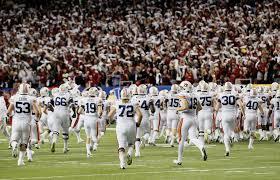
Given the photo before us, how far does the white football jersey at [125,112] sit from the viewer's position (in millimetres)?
20391

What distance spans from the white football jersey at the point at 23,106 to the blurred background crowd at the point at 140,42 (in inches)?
628

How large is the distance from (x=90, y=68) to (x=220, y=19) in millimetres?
7535

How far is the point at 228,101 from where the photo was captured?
25.7 metres

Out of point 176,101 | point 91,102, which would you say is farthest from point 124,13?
point 91,102

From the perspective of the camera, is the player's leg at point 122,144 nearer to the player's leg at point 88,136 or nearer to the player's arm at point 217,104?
the player's leg at point 88,136

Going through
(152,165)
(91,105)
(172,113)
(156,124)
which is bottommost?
(152,165)

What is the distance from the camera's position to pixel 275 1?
151ft

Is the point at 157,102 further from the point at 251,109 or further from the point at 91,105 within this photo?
the point at 91,105

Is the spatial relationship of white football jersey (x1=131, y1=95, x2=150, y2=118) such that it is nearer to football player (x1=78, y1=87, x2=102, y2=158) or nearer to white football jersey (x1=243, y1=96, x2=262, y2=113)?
football player (x1=78, y1=87, x2=102, y2=158)

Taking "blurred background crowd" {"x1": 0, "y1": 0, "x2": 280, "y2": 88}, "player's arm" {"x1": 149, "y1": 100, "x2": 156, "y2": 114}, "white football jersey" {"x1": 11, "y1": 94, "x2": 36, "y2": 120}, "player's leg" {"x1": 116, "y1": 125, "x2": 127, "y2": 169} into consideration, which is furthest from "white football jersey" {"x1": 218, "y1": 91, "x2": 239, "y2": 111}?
"blurred background crowd" {"x1": 0, "y1": 0, "x2": 280, "y2": 88}

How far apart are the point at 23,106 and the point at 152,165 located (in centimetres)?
362

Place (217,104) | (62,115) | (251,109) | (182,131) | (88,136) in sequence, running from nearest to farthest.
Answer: (182,131) < (88,136) < (62,115) < (217,104) < (251,109)

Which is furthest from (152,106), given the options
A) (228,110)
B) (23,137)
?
(23,137)

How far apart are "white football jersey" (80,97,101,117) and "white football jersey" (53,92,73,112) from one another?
101 centimetres
